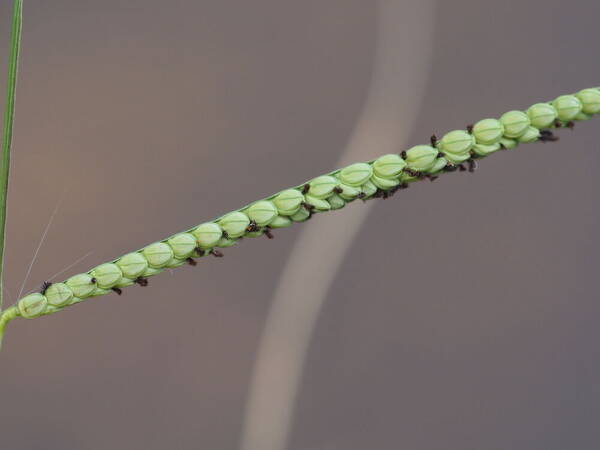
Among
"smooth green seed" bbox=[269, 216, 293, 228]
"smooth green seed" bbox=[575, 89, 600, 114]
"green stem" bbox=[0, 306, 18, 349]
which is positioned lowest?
"green stem" bbox=[0, 306, 18, 349]

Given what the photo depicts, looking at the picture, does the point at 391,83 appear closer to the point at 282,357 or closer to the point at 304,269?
the point at 304,269

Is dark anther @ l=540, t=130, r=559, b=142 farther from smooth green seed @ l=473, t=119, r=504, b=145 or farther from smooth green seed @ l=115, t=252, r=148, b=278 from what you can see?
smooth green seed @ l=115, t=252, r=148, b=278

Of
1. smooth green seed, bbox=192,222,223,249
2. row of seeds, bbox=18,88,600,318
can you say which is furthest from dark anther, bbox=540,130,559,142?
smooth green seed, bbox=192,222,223,249

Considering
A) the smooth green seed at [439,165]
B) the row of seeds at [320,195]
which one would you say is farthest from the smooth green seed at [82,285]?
the smooth green seed at [439,165]

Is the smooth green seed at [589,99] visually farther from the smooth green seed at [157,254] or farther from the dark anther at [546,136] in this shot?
the smooth green seed at [157,254]

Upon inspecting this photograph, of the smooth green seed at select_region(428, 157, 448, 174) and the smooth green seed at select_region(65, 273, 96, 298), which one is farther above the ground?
the smooth green seed at select_region(428, 157, 448, 174)

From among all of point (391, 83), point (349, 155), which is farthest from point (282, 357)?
point (391, 83)

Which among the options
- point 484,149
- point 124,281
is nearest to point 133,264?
point 124,281
